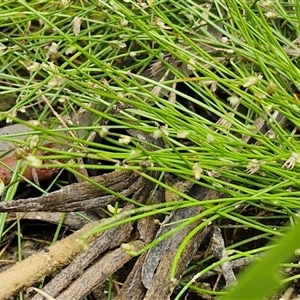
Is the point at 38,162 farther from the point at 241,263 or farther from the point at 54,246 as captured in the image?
the point at 241,263

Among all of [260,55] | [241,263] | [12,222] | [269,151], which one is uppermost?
[260,55]

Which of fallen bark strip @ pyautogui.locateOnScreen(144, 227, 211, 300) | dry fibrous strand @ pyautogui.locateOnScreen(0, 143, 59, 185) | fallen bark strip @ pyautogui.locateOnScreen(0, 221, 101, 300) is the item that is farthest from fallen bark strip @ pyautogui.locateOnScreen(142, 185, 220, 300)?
dry fibrous strand @ pyautogui.locateOnScreen(0, 143, 59, 185)

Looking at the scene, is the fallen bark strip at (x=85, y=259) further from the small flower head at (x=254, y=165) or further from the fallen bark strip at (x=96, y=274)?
the small flower head at (x=254, y=165)

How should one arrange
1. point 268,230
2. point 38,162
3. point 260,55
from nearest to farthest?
point 38,162, point 268,230, point 260,55

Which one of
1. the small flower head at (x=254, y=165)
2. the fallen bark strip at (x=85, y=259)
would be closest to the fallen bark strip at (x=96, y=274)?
the fallen bark strip at (x=85, y=259)

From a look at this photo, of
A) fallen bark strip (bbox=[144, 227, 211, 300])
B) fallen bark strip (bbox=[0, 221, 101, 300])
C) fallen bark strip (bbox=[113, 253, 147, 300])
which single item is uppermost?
fallen bark strip (bbox=[144, 227, 211, 300])

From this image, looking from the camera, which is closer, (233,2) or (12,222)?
(233,2)

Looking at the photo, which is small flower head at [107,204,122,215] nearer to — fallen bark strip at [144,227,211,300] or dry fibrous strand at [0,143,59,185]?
fallen bark strip at [144,227,211,300]

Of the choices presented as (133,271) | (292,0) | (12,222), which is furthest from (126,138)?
(292,0)
